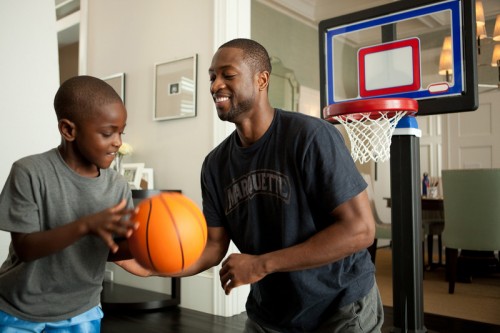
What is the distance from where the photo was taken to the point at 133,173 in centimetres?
398

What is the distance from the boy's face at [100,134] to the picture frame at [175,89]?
2.38m

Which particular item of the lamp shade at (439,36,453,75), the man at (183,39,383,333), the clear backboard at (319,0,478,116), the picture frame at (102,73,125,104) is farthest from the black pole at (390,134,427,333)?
the picture frame at (102,73,125,104)

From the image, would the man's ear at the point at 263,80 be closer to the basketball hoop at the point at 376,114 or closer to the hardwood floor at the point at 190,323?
the basketball hoop at the point at 376,114

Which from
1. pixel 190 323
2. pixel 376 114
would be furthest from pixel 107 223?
pixel 190 323

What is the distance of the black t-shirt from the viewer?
1319mm

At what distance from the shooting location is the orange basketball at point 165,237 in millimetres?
1212

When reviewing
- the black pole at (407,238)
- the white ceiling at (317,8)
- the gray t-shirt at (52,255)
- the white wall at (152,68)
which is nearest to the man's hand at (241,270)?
the gray t-shirt at (52,255)

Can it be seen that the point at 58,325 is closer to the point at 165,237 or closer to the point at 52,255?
the point at 52,255

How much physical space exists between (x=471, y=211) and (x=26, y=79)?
365cm

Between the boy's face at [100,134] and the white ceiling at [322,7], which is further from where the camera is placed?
the white ceiling at [322,7]

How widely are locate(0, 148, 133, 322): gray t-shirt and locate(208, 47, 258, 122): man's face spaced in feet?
1.49

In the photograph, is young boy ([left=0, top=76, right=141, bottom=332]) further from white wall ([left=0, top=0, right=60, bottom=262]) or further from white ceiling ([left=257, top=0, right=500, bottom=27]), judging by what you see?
white ceiling ([left=257, top=0, right=500, bottom=27])

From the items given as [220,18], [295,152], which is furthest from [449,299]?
[295,152]

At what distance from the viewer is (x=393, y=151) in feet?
8.34
